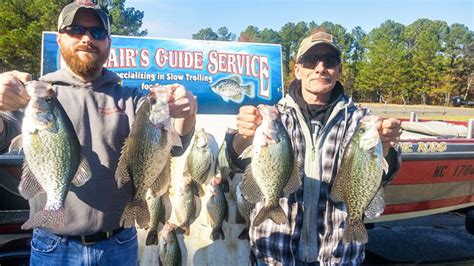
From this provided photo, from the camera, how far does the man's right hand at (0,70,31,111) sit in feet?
7.55

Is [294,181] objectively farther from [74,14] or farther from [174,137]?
[74,14]

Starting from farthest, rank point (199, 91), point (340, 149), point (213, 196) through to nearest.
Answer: point (199, 91), point (213, 196), point (340, 149)

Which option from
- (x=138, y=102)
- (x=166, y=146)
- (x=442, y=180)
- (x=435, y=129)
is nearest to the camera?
(x=166, y=146)

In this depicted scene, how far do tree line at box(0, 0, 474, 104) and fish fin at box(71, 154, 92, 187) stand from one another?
30.8 m

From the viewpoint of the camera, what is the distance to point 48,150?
2.39 meters

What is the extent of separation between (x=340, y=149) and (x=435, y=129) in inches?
237

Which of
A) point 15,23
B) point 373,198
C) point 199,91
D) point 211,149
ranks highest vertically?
point 15,23

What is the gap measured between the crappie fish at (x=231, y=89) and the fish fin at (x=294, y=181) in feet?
9.10

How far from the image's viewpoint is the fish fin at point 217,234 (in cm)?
466

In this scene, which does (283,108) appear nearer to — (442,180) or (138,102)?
(138,102)

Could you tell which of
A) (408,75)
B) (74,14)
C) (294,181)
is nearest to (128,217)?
(294,181)

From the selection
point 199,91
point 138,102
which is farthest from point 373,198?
point 199,91

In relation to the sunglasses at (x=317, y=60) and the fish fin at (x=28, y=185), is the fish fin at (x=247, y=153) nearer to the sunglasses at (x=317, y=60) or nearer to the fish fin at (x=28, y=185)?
the sunglasses at (x=317, y=60)

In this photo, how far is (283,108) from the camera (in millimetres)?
3188
